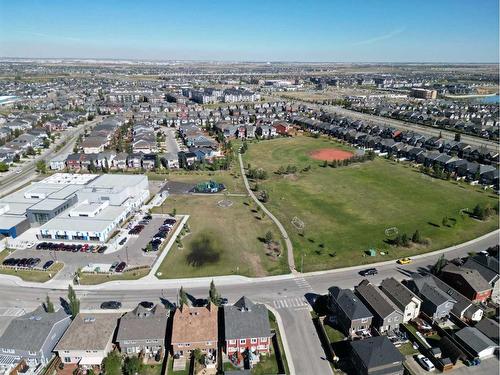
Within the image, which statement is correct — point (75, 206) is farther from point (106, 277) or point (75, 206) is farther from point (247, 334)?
point (247, 334)

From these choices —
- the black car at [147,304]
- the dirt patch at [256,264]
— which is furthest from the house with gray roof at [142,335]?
the dirt patch at [256,264]

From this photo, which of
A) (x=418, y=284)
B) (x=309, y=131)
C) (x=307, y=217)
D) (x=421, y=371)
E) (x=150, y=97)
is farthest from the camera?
(x=150, y=97)

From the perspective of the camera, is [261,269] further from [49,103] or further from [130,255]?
[49,103]

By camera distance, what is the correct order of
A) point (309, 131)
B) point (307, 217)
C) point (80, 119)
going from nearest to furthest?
point (307, 217), point (309, 131), point (80, 119)

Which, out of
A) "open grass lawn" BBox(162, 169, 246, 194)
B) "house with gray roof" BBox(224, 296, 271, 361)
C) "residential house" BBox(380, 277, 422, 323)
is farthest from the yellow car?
"open grass lawn" BBox(162, 169, 246, 194)

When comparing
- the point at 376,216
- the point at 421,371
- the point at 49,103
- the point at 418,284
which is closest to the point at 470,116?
the point at 376,216

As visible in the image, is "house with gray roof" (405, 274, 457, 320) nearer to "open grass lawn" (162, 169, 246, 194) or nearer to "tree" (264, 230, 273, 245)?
"tree" (264, 230, 273, 245)

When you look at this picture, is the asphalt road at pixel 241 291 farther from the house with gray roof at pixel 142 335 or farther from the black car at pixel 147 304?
the house with gray roof at pixel 142 335
